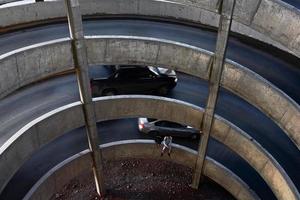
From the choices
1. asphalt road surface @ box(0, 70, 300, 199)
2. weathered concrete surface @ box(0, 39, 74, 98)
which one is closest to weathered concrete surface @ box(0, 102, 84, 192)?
weathered concrete surface @ box(0, 39, 74, 98)

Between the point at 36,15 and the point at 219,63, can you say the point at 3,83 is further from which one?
the point at 36,15

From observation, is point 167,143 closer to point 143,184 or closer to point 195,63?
point 143,184

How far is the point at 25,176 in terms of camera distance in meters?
25.3

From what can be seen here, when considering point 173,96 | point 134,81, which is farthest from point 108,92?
point 173,96

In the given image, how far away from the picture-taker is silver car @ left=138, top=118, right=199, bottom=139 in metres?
29.4

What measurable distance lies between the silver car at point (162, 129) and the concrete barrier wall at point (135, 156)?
70.0 inches

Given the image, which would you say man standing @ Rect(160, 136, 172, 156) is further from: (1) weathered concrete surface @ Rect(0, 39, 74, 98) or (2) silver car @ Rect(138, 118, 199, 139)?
(1) weathered concrete surface @ Rect(0, 39, 74, 98)

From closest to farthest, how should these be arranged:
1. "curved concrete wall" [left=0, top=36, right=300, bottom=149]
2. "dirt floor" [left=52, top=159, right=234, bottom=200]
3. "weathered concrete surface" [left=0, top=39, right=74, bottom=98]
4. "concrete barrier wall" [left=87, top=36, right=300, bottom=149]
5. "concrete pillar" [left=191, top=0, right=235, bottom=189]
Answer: "weathered concrete surface" [left=0, top=39, right=74, bottom=98], "concrete pillar" [left=191, top=0, right=235, bottom=189], "curved concrete wall" [left=0, top=36, right=300, bottom=149], "concrete barrier wall" [left=87, top=36, right=300, bottom=149], "dirt floor" [left=52, top=159, right=234, bottom=200]

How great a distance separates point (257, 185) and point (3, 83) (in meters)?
18.7

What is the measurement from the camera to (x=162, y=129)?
29578 mm

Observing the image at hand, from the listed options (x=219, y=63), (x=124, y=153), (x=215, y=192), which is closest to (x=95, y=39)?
(x=219, y=63)

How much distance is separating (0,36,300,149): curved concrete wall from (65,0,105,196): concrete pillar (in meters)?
0.43

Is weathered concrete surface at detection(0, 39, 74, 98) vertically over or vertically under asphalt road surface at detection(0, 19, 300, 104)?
under

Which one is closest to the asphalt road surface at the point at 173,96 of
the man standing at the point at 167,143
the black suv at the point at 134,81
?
the black suv at the point at 134,81
